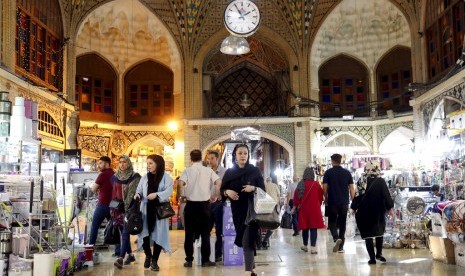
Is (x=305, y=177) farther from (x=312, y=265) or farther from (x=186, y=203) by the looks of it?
(x=186, y=203)

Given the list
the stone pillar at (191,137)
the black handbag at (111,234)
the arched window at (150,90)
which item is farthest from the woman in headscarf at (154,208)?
the arched window at (150,90)

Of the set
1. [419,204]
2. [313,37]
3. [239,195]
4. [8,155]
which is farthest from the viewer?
[313,37]

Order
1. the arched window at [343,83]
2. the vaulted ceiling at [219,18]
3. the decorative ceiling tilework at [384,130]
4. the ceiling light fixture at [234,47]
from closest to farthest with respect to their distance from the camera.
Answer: the ceiling light fixture at [234,47] < the decorative ceiling tilework at [384,130] < the vaulted ceiling at [219,18] < the arched window at [343,83]

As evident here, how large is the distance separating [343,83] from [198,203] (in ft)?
43.9

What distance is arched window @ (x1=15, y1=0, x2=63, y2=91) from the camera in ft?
43.0

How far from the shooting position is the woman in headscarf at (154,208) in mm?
6445

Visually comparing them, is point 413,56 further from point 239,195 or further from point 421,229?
point 239,195

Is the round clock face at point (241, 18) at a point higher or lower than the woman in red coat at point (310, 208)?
higher

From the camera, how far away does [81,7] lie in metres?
17.1

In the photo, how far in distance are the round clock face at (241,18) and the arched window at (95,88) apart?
Result: 5.52 metres

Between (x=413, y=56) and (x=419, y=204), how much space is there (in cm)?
842

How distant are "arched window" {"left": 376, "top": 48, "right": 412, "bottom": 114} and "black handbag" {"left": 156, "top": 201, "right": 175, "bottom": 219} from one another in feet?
42.8

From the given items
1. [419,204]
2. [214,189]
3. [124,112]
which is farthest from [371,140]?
[214,189]

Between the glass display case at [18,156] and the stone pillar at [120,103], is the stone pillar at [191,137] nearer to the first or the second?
the stone pillar at [120,103]
